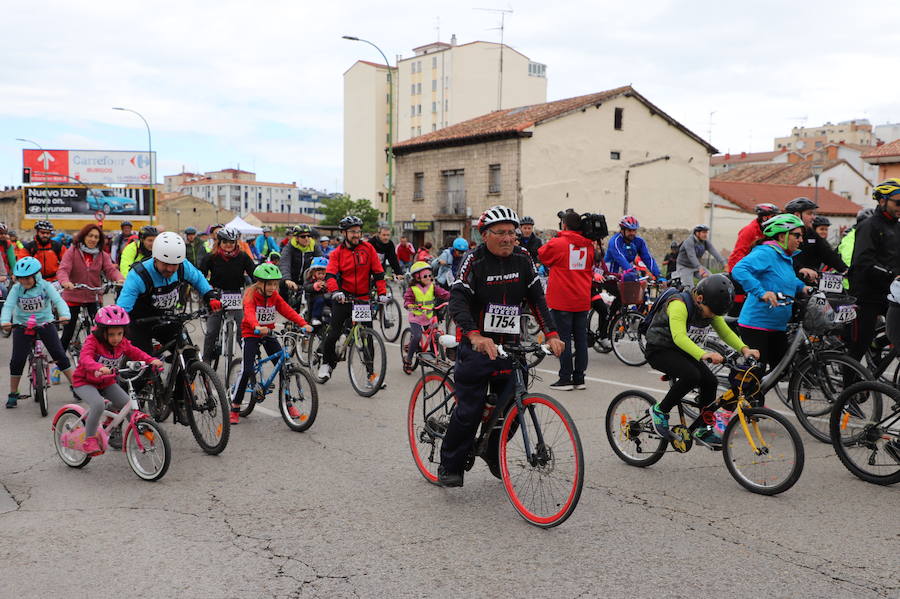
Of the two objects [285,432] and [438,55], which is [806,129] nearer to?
[438,55]

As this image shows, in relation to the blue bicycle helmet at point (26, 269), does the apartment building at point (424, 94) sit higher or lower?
higher

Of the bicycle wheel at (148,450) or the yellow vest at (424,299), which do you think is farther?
the yellow vest at (424,299)

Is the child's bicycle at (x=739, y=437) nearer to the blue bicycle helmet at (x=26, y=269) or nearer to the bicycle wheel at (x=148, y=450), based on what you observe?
the bicycle wheel at (x=148, y=450)

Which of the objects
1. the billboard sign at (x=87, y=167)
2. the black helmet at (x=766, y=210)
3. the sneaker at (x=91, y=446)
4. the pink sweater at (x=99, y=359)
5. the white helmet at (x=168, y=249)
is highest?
the billboard sign at (x=87, y=167)

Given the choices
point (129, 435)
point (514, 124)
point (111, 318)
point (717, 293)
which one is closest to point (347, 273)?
point (111, 318)

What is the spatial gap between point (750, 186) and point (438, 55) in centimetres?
3599

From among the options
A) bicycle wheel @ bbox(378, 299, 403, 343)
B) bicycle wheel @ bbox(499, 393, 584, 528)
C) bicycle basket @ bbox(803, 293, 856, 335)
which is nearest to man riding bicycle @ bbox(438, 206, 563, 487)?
bicycle wheel @ bbox(499, 393, 584, 528)

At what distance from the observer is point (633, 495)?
5.14 m

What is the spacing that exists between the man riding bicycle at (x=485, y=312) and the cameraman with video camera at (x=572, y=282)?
3.74m

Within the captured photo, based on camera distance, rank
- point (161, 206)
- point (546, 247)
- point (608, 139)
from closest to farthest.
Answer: point (546, 247) < point (608, 139) < point (161, 206)

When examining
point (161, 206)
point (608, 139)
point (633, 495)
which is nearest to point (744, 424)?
point (633, 495)

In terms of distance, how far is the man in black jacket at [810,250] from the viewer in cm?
802

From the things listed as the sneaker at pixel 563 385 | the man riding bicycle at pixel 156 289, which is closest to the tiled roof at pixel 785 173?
the sneaker at pixel 563 385

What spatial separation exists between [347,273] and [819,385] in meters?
5.03
